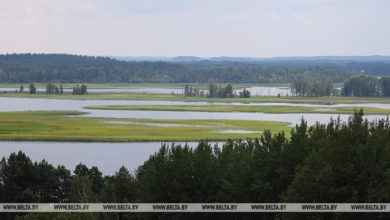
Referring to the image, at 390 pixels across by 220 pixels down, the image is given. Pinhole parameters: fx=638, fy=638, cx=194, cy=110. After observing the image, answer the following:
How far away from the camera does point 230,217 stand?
17984 mm

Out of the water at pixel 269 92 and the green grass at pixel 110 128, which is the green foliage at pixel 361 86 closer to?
the water at pixel 269 92

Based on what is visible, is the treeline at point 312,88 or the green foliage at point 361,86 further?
the treeline at point 312,88

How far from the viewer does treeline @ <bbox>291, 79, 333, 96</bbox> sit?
121 meters

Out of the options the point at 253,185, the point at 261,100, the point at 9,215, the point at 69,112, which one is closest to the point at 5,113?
the point at 69,112

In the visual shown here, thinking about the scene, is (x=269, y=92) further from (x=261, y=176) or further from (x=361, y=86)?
(x=261, y=176)

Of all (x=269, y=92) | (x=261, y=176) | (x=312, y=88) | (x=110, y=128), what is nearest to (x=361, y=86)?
(x=312, y=88)

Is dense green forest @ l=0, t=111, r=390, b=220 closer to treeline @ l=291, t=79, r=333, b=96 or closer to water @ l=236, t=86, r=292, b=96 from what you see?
treeline @ l=291, t=79, r=333, b=96

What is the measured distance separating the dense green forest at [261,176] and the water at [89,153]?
1092 cm

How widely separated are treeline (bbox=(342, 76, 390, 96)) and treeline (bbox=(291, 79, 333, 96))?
311cm

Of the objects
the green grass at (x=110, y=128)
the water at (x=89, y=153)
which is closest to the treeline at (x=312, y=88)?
the green grass at (x=110, y=128)

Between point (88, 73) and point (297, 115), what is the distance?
12680cm

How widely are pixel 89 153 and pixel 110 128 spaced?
14628 mm

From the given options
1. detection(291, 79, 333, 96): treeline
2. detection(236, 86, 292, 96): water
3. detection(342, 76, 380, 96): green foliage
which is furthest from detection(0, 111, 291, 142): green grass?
detection(236, 86, 292, 96): water

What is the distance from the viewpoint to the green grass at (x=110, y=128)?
51.2 m
